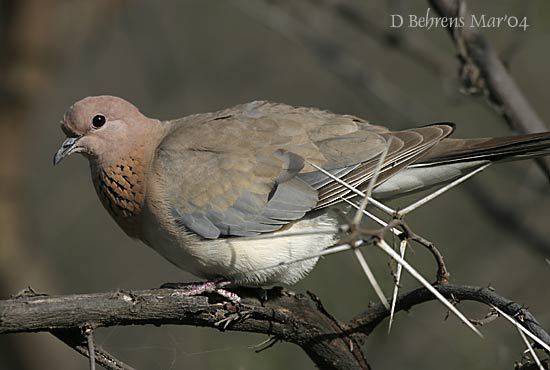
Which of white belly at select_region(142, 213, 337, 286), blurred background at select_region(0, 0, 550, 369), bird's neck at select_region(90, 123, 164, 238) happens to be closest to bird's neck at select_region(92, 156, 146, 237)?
bird's neck at select_region(90, 123, 164, 238)

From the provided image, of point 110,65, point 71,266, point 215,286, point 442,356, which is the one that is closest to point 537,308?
point 442,356

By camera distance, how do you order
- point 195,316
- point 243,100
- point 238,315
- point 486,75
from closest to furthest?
point 195,316
point 238,315
point 486,75
point 243,100

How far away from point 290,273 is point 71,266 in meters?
4.53

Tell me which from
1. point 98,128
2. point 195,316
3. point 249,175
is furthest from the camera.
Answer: point 98,128

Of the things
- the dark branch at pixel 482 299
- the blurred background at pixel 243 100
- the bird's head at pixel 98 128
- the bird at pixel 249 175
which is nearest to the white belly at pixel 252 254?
the bird at pixel 249 175

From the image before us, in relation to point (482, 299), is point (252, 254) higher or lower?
higher

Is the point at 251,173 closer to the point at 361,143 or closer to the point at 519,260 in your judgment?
the point at 361,143

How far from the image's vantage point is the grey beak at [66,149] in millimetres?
4090

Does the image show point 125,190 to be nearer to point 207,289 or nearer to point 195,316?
point 207,289

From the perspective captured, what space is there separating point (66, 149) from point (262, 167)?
3.11ft

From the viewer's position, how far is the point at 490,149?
3523mm

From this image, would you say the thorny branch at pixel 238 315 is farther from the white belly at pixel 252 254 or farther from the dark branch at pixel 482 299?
the white belly at pixel 252 254

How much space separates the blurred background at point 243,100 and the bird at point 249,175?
51 centimetres

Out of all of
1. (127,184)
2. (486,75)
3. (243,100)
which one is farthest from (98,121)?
(243,100)
